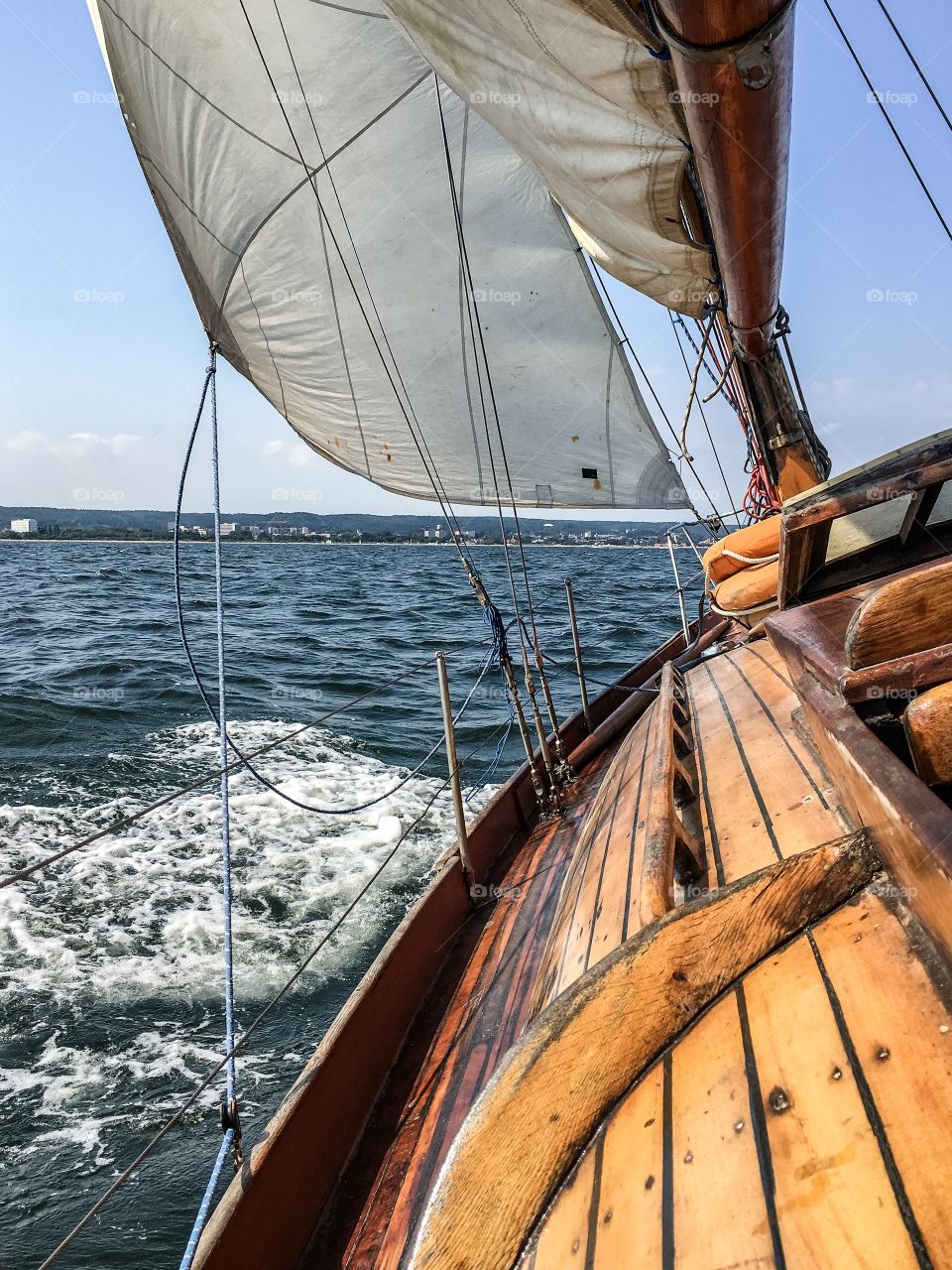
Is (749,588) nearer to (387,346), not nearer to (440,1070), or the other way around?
(440,1070)

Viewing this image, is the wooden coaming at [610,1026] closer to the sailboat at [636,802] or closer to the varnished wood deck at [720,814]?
the sailboat at [636,802]

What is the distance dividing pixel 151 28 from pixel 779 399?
468cm

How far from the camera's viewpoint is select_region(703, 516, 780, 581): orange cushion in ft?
13.3

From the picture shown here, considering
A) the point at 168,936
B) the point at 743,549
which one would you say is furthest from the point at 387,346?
the point at 168,936

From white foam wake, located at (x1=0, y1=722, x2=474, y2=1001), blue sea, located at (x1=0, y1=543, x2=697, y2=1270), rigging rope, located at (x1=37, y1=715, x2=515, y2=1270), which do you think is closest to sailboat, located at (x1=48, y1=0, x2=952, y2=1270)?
rigging rope, located at (x1=37, y1=715, x2=515, y2=1270)

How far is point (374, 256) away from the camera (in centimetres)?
658

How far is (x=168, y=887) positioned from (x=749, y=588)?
15.5 feet

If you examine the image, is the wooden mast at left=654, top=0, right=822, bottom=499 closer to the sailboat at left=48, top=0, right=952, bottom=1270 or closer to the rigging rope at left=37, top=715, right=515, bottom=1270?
the sailboat at left=48, top=0, right=952, bottom=1270

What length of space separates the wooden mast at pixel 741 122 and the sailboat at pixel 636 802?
0.01m

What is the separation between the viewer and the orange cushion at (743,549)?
407 centimetres

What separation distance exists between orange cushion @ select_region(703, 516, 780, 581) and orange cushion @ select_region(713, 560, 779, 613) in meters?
0.06

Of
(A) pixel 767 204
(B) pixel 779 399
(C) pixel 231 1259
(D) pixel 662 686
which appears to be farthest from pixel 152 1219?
(B) pixel 779 399

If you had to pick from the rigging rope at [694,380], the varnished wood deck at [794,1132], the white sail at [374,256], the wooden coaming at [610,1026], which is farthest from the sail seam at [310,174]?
the varnished wood deck at [794,1132]

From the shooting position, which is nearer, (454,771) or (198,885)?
(454,771)
